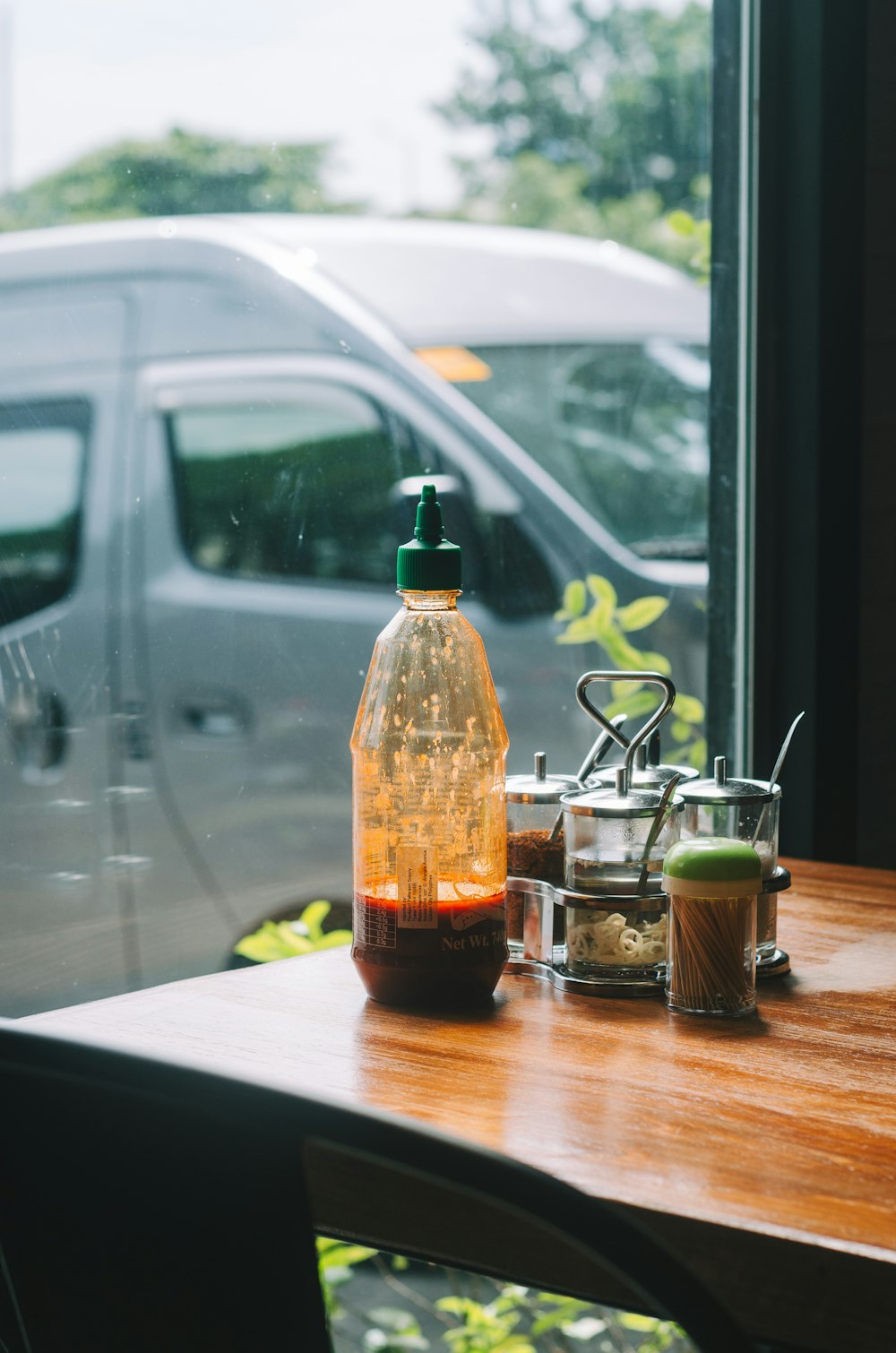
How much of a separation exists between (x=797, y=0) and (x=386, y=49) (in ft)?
2.11

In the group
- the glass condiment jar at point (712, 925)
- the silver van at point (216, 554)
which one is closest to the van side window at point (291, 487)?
the silver van at point (216, 554)

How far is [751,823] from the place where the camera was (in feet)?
3.76

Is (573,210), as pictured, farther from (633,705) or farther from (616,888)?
(616,888)

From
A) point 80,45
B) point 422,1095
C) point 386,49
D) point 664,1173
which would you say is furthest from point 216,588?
point 664,1173

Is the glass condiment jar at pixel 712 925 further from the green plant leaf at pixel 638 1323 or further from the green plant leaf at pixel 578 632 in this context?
the green plant leaf at pixel 638 1323

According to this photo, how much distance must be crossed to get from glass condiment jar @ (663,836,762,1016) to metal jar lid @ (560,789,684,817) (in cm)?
5

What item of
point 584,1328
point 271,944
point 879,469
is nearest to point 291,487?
point 271,944

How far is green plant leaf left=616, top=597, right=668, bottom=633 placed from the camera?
6.48ft

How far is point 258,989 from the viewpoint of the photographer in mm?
1107

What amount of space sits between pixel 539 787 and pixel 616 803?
0.11 metres

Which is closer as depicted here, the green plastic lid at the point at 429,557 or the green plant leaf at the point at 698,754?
the green plastic lid at the point at 429,557

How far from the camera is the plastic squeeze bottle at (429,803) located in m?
1.02

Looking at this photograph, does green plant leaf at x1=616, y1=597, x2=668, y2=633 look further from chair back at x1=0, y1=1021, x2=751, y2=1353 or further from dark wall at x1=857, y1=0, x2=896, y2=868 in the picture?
chair back at x1=0, y1=1021, x2=751, y2=1353

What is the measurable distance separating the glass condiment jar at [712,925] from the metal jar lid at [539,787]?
0.15 m
